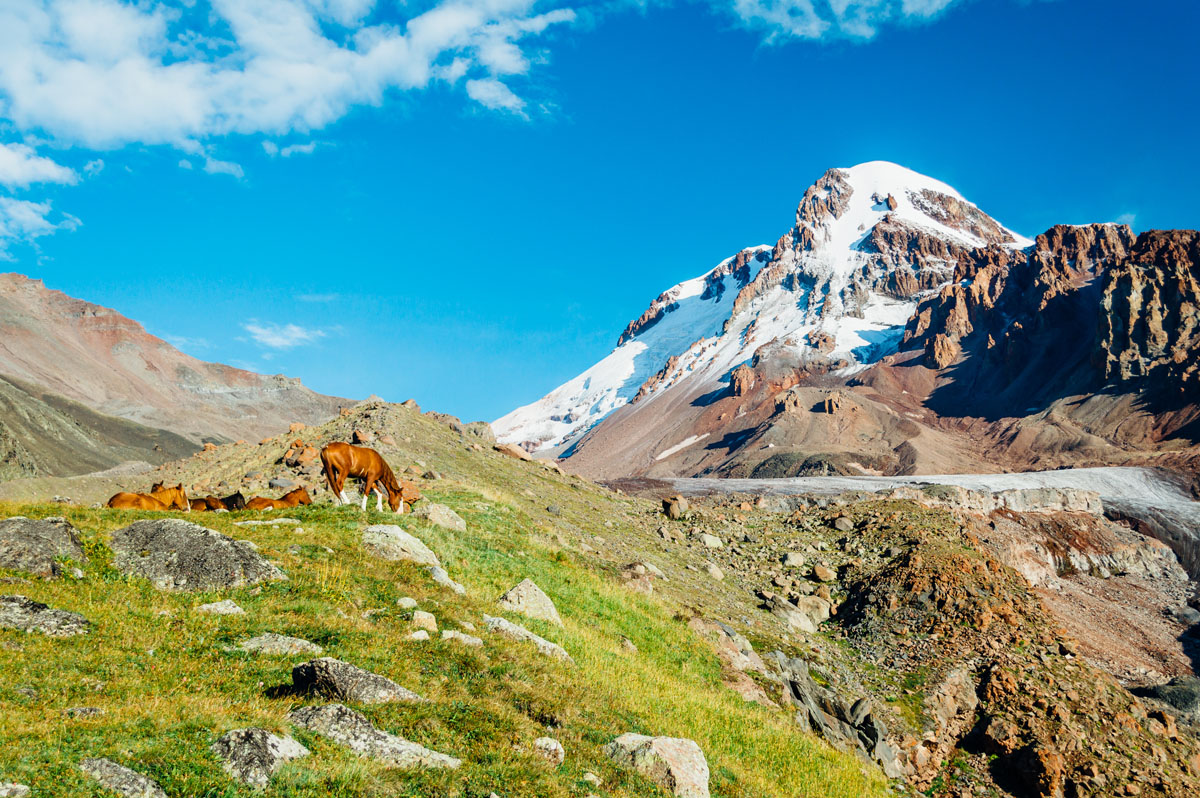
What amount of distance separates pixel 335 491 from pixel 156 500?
539 centimetres

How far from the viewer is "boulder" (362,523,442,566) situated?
15.3m

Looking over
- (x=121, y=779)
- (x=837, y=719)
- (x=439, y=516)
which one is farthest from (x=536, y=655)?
(x=837, y=719)

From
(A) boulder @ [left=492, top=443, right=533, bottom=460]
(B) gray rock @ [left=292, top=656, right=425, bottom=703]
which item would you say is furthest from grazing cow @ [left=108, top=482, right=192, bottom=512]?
(A) boulder @ [left=492, top=443, right=533, bottom=460]

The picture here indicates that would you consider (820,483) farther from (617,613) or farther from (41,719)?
(41,719)

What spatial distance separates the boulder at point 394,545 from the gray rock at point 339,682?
6.59 metres

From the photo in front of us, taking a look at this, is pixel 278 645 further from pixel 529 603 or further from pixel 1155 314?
pixel 1155 314

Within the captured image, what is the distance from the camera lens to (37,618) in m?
8.84

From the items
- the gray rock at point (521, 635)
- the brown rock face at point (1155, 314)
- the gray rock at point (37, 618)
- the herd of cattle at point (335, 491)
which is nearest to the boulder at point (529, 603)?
the gray rock at point (521, 635)

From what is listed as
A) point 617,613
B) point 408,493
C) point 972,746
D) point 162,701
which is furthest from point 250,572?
point 972,746

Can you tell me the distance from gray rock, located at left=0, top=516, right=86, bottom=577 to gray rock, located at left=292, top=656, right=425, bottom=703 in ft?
16.7

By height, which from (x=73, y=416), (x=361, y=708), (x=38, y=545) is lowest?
(x=361, y=708)

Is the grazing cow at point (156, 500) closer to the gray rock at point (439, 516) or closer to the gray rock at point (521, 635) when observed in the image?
the gray rock at point (439, 516)

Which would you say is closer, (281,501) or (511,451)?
(281,501)

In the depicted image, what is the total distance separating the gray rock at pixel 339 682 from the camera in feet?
27.2
